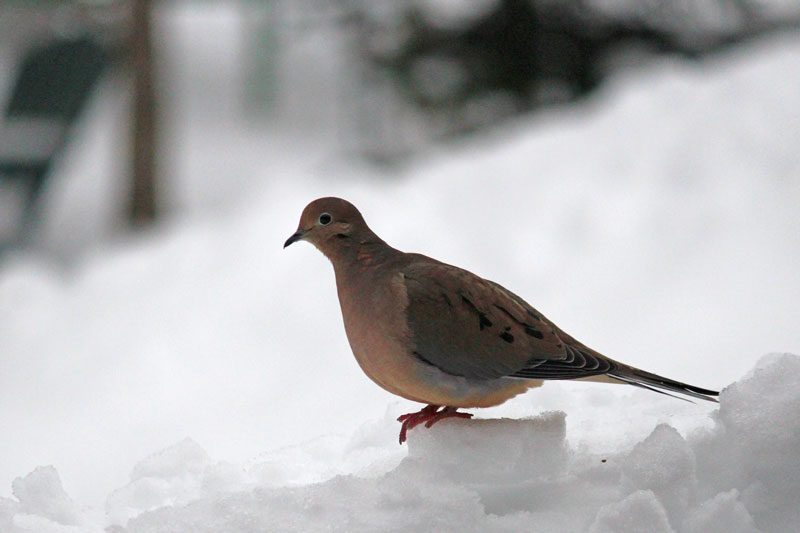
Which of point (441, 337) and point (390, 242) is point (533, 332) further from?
point (390, 242)

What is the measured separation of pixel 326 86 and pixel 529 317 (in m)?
8.23

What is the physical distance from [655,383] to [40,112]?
686cm

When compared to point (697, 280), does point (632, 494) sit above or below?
below

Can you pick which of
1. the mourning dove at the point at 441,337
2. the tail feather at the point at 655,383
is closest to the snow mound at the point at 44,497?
the mourning dove at the point at 441,337

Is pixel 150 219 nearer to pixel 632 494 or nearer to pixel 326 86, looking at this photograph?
pixel 326 86

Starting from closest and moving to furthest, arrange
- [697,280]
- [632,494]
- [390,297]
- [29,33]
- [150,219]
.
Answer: [632,494], [390,297], [697,280], [150,219], [29,33]

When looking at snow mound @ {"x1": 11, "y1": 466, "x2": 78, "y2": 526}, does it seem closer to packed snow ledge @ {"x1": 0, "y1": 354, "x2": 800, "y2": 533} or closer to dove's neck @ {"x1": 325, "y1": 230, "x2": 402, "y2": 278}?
packed snow ledge @ {"x1": 0, "y1": 354, "x2": 800, "y2": 533}

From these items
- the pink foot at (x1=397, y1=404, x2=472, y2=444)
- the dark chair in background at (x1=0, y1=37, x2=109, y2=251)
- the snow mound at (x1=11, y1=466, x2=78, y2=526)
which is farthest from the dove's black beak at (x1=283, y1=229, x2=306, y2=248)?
the dark chair in background at (x1=0, y1=37, x2=109, y2=251)

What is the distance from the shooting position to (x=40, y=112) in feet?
25.0

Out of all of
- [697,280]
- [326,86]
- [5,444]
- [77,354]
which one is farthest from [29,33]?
[697,280]

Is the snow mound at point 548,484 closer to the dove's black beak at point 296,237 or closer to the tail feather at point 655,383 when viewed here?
the tail feather at point 655,383

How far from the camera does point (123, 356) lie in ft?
16.0

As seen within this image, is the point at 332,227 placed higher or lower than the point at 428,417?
higher

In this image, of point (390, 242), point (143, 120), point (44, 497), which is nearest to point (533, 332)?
point (44, 497)
